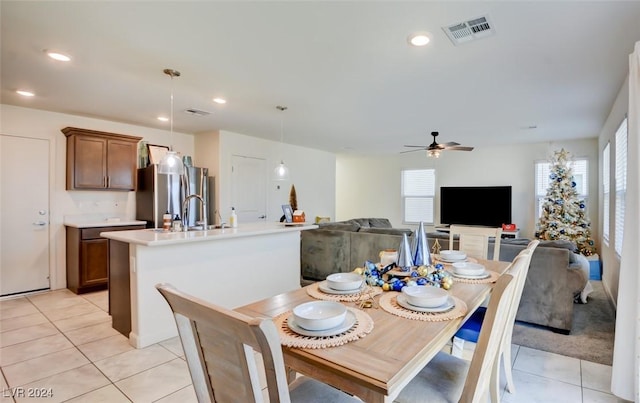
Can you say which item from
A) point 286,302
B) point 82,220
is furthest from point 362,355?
point 82,220

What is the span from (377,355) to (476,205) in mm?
7112

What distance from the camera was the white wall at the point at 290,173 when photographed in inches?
229

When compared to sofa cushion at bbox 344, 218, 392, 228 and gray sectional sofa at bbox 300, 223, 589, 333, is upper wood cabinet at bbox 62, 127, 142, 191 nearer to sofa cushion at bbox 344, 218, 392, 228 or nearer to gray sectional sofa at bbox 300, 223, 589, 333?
gray sectional sofa at bbox 300, 223, 589, 333

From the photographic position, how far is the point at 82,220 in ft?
15.8

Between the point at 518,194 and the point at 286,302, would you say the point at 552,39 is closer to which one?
the point at 286,302

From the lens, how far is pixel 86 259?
171 inches

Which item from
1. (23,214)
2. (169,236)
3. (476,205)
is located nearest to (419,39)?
(169,236)

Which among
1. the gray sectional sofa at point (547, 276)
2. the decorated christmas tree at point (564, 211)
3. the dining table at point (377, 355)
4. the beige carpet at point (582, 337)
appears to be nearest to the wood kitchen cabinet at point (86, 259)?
the gray sectional sofa at point (547, 276)

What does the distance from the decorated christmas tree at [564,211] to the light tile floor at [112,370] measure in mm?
4119

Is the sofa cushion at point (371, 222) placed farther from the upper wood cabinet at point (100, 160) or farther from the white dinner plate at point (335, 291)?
the white dinner plate at point (335, 291)

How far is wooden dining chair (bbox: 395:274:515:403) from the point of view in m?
1.25

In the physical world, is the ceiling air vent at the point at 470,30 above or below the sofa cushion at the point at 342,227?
above

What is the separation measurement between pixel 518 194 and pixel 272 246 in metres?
5.79

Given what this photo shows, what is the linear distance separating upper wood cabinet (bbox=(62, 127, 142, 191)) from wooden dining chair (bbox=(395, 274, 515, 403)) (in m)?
5.01
